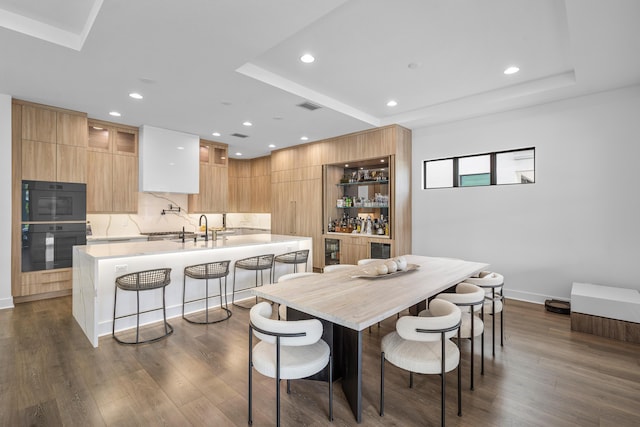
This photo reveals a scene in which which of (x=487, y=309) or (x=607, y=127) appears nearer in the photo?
(x=487, y=309)

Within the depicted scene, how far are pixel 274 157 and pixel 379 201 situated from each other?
9.81 feet

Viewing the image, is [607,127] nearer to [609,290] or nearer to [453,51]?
[609,290]

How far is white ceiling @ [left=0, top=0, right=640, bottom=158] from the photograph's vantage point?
2.48 metres

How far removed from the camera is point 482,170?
5.06 m

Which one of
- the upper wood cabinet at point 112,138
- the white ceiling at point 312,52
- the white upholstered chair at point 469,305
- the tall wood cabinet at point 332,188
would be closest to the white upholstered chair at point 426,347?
the white upholstered chair at point 469,305

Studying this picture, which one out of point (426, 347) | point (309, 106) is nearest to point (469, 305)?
point (426, 347)

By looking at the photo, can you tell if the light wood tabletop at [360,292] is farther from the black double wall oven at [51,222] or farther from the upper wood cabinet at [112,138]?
the upper wood cabinet at [112,138]

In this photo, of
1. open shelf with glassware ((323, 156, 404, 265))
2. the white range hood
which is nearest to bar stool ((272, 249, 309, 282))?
open shelf with glassware ((323, 156, 404, 265))

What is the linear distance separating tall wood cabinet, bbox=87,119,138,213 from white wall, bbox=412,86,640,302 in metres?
5.62

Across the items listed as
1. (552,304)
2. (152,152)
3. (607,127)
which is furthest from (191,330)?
(607,127)

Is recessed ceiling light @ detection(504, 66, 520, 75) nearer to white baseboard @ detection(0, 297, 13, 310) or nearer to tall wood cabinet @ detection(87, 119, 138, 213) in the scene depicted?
tall wood cabinet @ detection(87, 119, 138, 213)

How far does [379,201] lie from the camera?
5898 mm

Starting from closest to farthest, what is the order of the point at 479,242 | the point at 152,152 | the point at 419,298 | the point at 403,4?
the point at 419,298 < the point at 403,4 < the point at 479,242 < the point at 152,152

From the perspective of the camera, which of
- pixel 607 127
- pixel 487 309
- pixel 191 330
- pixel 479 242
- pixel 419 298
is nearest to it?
pixel 419 298
